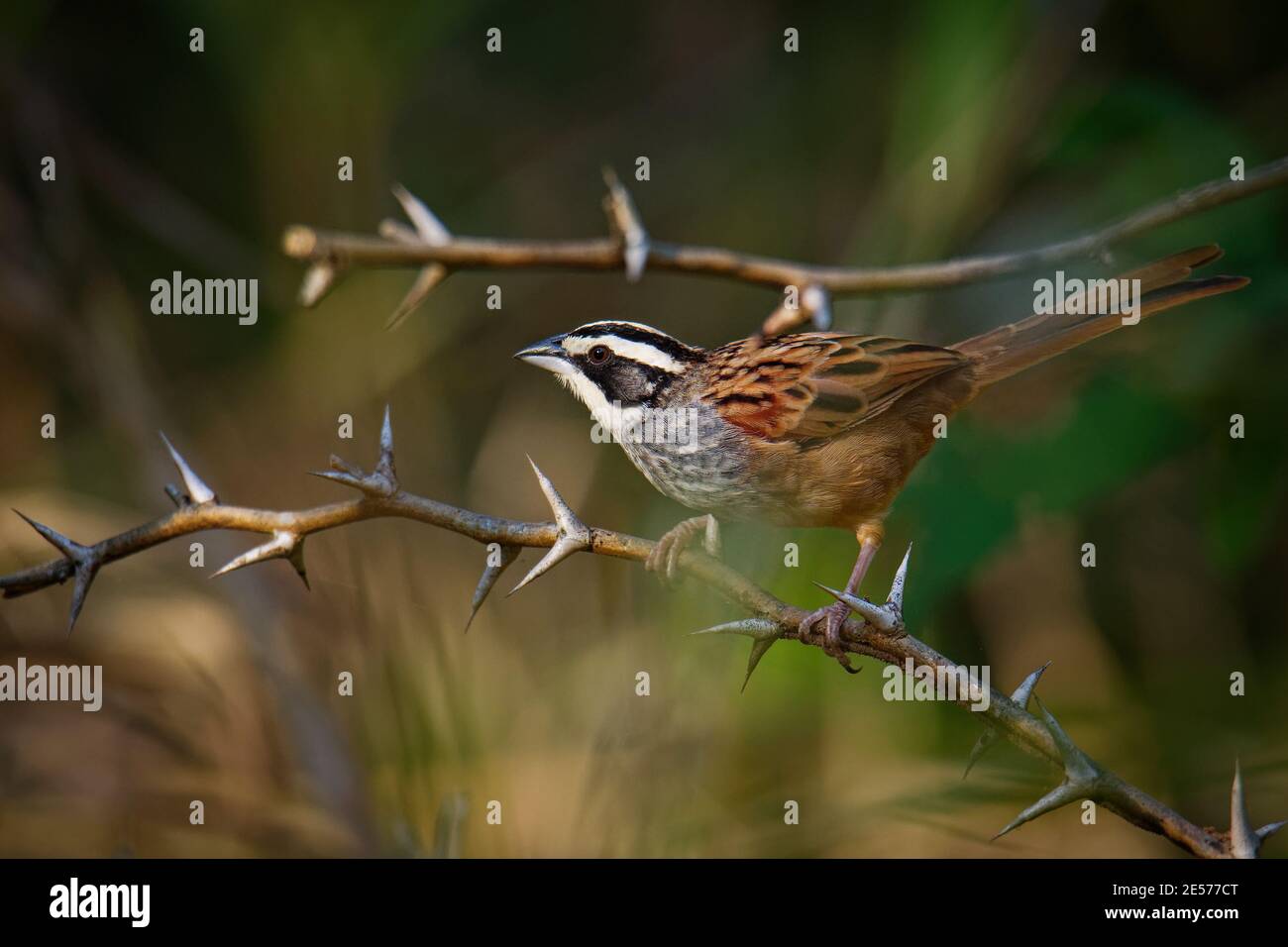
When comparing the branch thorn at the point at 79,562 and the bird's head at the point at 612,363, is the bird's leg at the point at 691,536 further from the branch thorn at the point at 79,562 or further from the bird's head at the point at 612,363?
the branch thorn at the point at 79,562

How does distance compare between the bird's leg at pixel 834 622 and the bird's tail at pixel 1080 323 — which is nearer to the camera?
the bird's leg at pixel 834 622

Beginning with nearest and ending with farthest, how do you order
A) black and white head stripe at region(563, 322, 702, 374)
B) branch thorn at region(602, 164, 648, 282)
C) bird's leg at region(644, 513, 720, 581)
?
branch thorn at region(602, 164, 648, 282) < bird's leg at region(644, 513, 720, 581) < black and white head stripe at region(563, 322, 702, 374)

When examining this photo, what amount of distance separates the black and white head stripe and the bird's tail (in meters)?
1.16

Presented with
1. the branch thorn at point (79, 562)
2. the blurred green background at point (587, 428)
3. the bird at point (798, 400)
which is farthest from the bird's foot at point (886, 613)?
the branch thorn at point (79, 562)

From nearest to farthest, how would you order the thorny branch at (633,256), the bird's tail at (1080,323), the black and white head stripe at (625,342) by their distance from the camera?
the thorny branch at (633,256)
the bird's tail at (1080,323)
the black and white head stripe at (625,342)

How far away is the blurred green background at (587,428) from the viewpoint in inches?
184

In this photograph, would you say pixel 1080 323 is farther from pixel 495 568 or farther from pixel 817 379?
pixel 495 568

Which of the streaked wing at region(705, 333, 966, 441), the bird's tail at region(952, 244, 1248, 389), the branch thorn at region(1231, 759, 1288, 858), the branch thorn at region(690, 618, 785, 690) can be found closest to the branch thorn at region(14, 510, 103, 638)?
the branch thorn at region(690, 618, 785, 690)

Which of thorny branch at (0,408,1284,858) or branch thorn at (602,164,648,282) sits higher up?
branch thorn at (602,164,648,282)

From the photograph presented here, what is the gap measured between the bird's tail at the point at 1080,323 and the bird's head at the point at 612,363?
1139mm

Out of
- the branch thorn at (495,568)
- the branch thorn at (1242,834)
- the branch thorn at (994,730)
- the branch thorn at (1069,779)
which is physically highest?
the branch thorn at (495,568)

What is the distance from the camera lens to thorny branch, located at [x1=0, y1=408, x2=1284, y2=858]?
2416 mm

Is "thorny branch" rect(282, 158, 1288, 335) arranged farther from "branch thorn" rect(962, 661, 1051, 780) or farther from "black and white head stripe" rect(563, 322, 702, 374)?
"black and white head stripe" rect(563, 322, 702, 374)

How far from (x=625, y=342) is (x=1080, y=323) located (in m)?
1.59
